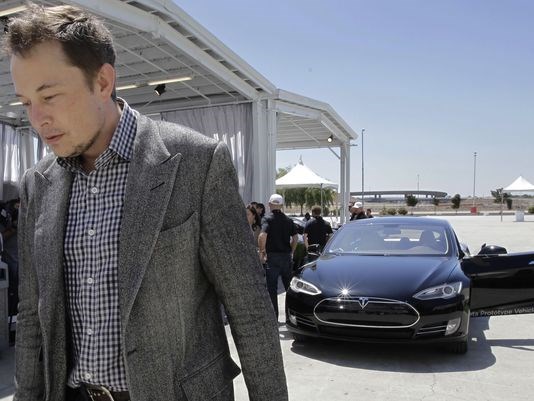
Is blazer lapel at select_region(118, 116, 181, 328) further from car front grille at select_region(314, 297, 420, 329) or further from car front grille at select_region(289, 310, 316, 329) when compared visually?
car front grille at select_region(289, 310, 316, 329)

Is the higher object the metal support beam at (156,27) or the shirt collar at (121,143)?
the metal support beam at (156,27)

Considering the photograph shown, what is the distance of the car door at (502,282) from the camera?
5582mm

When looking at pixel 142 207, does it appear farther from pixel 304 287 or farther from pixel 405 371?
pixel 304 287

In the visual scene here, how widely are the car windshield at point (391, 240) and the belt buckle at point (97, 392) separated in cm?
530

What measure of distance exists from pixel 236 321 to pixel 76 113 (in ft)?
2.22

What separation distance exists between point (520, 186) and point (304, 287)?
40003 millimetres

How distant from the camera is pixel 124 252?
1.22m

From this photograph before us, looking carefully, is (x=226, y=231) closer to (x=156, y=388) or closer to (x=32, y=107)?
(x=156, y=388)

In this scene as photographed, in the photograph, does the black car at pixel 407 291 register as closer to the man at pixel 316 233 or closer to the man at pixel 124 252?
the man at pixel 316 233

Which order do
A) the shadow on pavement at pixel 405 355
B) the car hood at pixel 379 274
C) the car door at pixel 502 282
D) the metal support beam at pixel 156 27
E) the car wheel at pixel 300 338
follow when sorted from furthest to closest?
the metal support beam at pixel 156 27 → the car wheel at pixel 300 338 → the car door at pixel 502 282 → the car hood at pixel 379 274 → the shadow on pavement at pixel 405 355

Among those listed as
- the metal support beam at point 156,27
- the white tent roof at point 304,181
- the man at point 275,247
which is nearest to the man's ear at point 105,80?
the man at point 275,247

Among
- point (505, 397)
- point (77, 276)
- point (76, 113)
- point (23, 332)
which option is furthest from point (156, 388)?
point (505, 397)

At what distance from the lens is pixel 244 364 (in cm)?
133

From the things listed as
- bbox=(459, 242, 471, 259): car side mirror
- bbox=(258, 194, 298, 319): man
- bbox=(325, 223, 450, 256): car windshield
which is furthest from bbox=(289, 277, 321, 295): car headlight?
bbox=(459, 242, 471, 259): car side mirror
